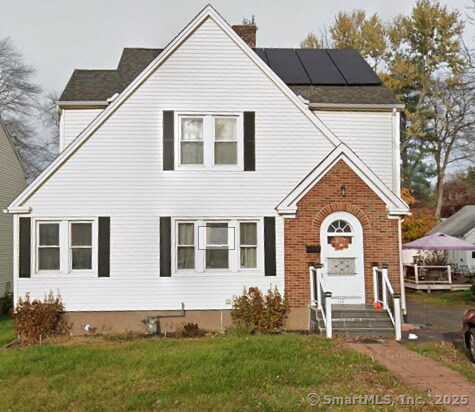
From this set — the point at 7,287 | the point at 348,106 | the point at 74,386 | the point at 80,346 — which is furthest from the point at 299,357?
the point at 7,287

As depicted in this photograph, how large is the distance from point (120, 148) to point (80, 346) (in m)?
5.02

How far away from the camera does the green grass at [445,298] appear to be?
2088 centimetres

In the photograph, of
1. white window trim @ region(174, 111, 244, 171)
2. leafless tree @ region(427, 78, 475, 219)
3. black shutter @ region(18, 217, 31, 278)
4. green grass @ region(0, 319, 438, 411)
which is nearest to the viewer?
green grass @ region(0, 319, 438, 411)

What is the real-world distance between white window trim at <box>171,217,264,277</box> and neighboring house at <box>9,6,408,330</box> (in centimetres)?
3

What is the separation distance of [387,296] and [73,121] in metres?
9.80

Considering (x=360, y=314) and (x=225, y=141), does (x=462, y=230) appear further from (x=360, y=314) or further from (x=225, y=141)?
(x=225, y=141)

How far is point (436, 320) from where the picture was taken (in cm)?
1568

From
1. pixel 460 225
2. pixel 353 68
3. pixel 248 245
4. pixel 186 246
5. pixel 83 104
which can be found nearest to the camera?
pixel 186 246

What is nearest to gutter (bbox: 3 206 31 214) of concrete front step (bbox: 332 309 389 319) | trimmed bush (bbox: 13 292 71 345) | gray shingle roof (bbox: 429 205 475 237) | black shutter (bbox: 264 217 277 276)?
trimmed bush (bbox: 13 292 71 345)

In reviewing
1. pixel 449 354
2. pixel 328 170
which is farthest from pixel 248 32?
pixel 449 354

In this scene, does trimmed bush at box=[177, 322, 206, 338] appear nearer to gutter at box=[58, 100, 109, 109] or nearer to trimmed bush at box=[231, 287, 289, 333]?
trimmed bush at box=[231, 287, 289, 333]

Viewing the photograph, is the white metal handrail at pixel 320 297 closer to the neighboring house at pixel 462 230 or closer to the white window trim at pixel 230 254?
the white window trim at pixel 230 254

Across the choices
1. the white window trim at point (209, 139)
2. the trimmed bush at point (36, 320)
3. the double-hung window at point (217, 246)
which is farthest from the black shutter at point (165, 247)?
the trimmed bush at point (36, 320)

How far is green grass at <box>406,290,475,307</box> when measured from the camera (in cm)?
2088
